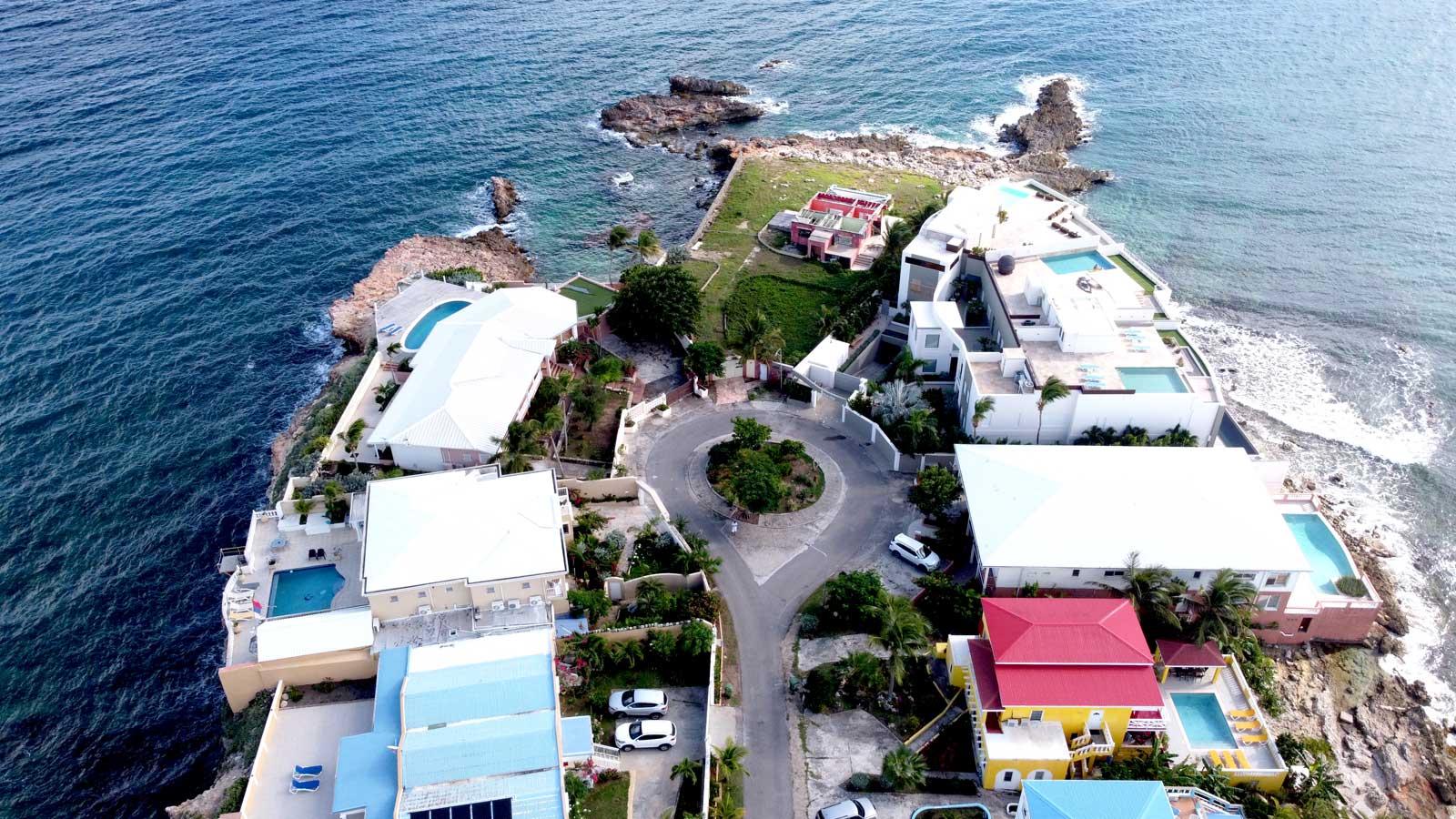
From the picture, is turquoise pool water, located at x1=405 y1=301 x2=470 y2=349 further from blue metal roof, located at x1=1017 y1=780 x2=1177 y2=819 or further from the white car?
blue metal roof, located at x1=1017 y1=780 x2=1177 y2=819

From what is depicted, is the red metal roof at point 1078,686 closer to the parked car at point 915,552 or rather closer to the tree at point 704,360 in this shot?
the parked car at point 915,552

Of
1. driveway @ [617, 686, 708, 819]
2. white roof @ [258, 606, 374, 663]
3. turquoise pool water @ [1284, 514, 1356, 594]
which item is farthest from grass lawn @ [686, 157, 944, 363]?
white roof @ [258, 606, 374, 663]

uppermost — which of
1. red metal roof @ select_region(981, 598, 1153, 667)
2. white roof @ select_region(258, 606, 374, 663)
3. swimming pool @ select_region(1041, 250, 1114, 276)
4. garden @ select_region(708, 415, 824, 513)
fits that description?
swimming pool @ select_region(1041, 250, 1114, 276)

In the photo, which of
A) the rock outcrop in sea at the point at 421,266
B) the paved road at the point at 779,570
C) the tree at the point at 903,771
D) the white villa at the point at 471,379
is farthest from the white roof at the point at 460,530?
the rock outcrop in sea at the point at 421,266

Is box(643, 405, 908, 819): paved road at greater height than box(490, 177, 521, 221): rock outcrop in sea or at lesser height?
lesser

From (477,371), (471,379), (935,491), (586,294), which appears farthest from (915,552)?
(586,294)

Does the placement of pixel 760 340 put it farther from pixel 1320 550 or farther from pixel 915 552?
pixel 1320 550
